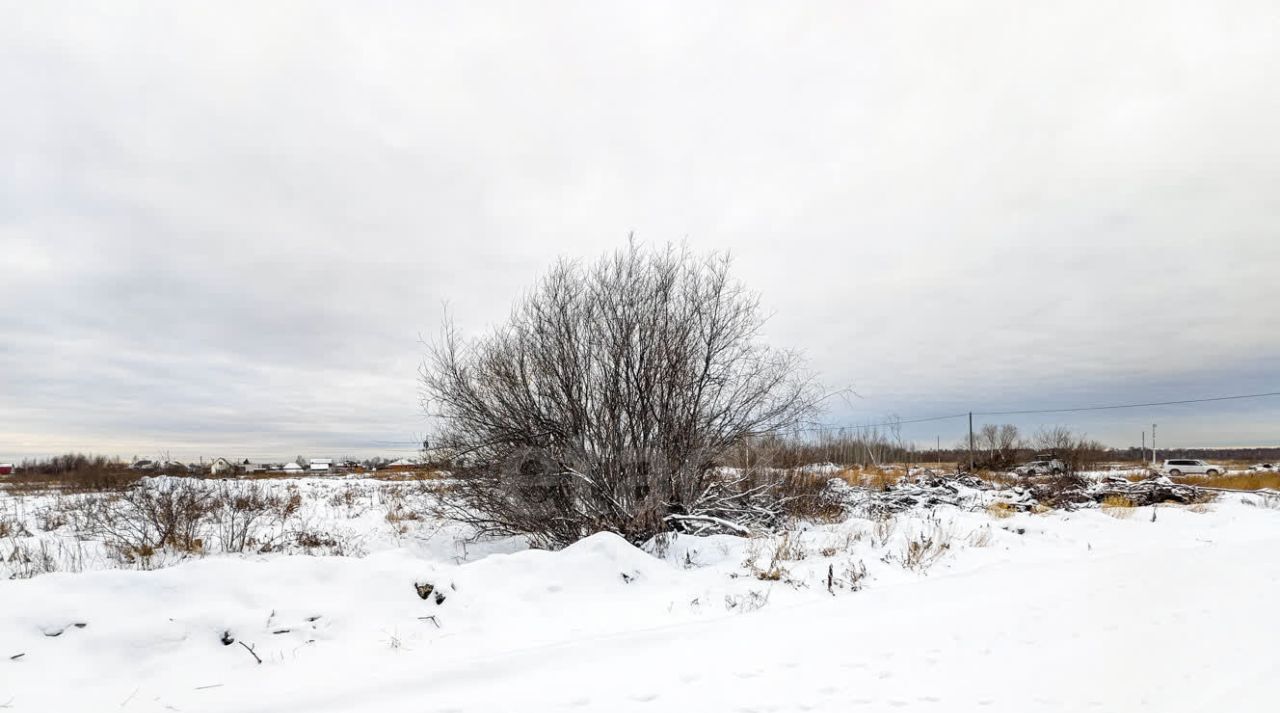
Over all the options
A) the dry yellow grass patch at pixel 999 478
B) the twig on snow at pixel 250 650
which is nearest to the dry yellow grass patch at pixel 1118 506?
the dry yellow grass patch at pixel 999 478

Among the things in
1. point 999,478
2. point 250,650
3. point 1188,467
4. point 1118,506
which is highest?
point 250,650

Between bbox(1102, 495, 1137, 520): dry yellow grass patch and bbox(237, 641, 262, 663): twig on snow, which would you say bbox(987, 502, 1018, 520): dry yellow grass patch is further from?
bbox(237, 641, 262, 663): twig on snow

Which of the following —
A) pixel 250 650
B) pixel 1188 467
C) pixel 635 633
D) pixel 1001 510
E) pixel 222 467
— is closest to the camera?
pixel 250 650

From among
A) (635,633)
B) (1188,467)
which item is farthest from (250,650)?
(1188,467)

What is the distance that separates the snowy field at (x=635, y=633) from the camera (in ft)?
12.4

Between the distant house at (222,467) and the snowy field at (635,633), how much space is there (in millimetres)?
11915

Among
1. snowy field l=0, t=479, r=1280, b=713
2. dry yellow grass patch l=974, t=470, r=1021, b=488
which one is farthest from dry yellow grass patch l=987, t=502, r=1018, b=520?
dry yellow grass patch l=974, t=470, r=1021, b=488

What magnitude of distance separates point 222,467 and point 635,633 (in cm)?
2013

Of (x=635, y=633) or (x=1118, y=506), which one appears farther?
(x=1118, y=506)

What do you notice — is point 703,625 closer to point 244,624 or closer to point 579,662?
point 579,662

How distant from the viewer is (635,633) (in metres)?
5.01

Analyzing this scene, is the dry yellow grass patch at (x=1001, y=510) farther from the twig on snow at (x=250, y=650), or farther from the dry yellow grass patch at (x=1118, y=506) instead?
the twig on snow at (x=250, y=650)

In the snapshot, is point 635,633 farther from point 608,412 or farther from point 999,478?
point 999,478

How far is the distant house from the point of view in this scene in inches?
733
